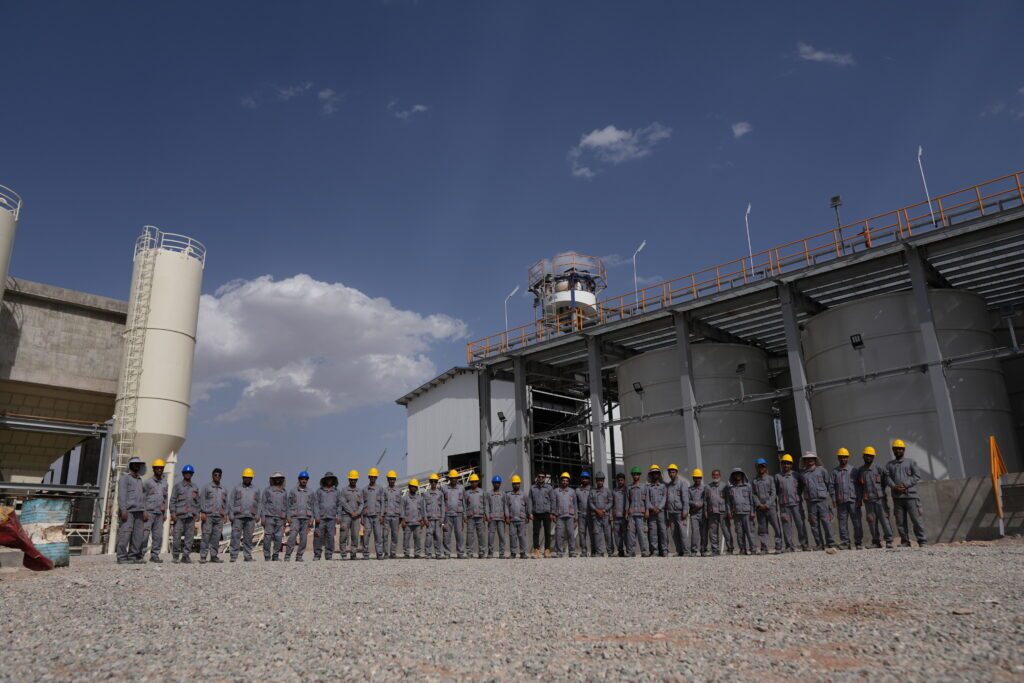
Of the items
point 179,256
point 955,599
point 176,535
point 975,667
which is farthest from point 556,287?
point 975,667

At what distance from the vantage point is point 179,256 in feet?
77.4

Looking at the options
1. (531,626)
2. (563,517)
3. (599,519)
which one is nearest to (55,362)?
(563,517)

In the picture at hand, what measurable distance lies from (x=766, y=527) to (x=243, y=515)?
10790 mm

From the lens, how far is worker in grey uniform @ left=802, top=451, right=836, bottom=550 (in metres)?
14.1

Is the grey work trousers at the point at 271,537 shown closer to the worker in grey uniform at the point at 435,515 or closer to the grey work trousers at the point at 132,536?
the grey work trousers at the point at 132,536

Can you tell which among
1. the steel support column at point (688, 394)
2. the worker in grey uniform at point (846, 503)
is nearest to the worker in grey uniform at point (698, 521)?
the worker in grey uniform at point (846, 503)

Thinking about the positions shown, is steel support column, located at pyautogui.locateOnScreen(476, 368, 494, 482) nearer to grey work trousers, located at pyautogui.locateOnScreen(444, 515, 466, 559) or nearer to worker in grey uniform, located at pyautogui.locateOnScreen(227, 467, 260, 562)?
grey work trousers, located at pyautogui.locateOnScreen(444, 515, 466, 559)

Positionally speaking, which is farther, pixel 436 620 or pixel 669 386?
pixel 669 386

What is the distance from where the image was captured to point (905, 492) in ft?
43.8

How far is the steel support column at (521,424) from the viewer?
27422 mm

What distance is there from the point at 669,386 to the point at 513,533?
9959mm

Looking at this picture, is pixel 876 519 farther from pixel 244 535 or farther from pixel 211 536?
pixel 211 536

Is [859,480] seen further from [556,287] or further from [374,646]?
[556,287]

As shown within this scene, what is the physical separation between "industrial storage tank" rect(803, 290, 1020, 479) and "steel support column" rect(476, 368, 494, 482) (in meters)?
13.6
